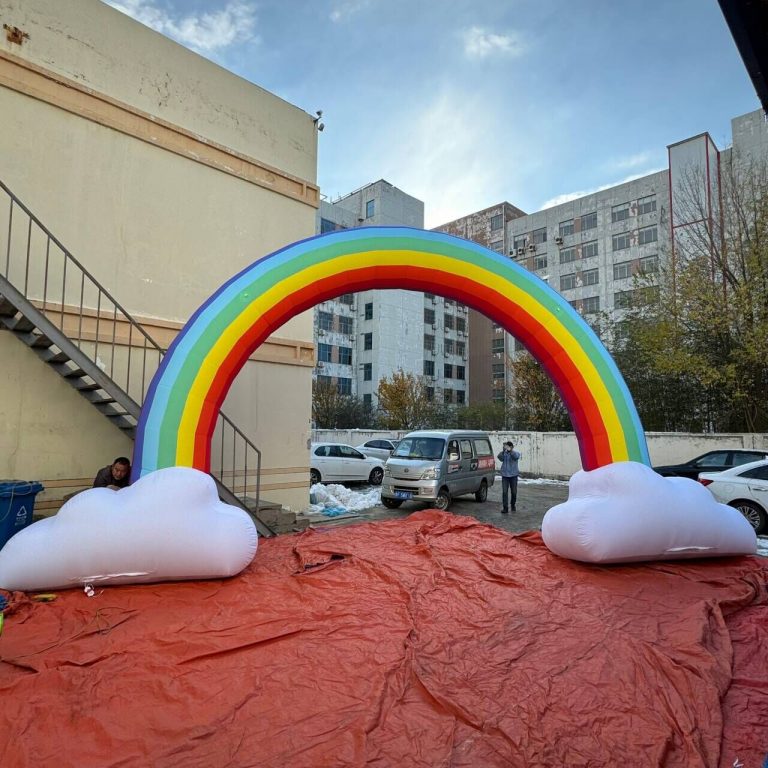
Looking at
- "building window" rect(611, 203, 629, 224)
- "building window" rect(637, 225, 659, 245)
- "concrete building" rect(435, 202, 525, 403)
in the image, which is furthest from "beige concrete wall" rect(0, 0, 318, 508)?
"concrete building" rect(435, 202, 525, 403)

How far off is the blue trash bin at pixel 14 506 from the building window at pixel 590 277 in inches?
1800

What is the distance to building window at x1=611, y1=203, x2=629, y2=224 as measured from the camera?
42.6 m

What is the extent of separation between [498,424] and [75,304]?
90.3 feet

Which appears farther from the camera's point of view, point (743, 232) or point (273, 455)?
point (743, 232)

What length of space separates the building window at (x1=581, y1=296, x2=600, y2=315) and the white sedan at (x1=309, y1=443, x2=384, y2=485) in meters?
32.7

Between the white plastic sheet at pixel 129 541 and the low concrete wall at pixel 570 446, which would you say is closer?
the white plastic sheet at pixel 129 541

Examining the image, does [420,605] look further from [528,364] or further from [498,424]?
[498,424]

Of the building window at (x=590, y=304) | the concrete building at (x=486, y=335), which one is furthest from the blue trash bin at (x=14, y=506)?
the concrete building at (x=486, y=335)

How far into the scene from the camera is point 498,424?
3212cm

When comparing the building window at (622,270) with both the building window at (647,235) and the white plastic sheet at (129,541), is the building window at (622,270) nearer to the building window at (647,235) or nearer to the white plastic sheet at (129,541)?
the building window at (647,235)

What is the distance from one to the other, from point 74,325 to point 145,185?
2.85m

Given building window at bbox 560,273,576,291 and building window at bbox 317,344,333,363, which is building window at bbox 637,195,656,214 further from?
building window at bbox 317,344,333,363

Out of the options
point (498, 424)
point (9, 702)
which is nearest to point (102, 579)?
point (9, 702)

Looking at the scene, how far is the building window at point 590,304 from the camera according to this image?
43625 millimetres
